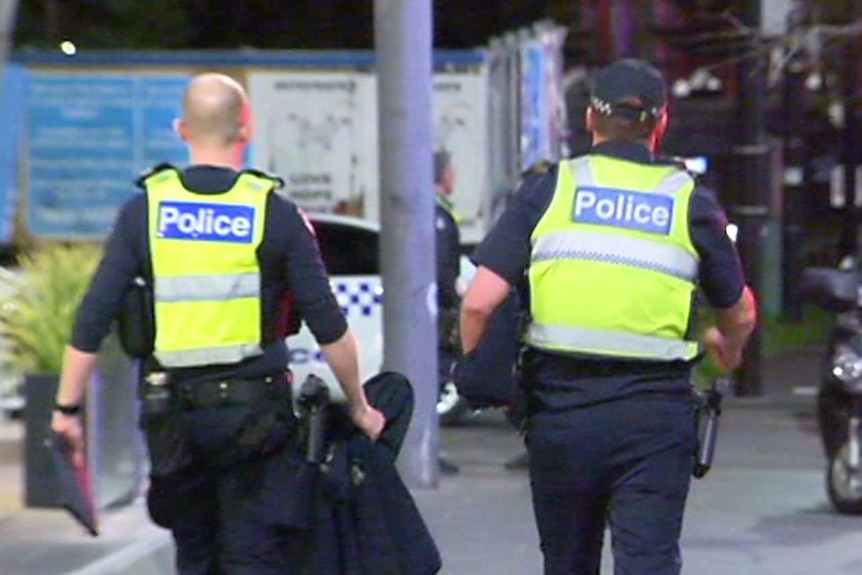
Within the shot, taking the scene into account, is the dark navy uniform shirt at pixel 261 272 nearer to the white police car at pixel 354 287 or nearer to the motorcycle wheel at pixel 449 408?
the white police car at pixel 354 287

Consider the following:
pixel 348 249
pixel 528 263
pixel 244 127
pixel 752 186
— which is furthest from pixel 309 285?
pixel 752 186

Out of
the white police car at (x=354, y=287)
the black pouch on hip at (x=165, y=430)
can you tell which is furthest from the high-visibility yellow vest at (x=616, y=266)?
the white police car at (x=354, y=287)

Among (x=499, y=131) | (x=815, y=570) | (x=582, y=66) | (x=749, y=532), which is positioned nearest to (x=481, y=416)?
(x=499, y=131)

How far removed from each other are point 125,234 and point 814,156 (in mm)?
23081

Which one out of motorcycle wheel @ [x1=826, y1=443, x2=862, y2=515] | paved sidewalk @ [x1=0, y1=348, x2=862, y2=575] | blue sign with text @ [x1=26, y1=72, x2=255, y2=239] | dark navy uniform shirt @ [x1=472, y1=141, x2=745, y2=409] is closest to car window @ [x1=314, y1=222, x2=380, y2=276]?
paved sidewalk @ [x1=0, y1=348, x2=862, y2=575]

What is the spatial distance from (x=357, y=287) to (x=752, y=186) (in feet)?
13.3

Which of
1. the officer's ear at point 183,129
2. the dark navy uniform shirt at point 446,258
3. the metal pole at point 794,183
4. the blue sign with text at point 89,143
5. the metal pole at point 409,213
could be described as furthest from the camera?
the metal pole at point 794,183

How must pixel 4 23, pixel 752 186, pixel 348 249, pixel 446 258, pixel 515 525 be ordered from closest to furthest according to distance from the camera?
pixel 4 23
pixel 515 525
pixel 446 258
pixel 348 249
pixel 752 186

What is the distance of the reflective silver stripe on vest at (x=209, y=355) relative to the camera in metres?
6.04

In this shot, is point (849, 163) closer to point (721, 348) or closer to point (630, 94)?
point (721, 348)

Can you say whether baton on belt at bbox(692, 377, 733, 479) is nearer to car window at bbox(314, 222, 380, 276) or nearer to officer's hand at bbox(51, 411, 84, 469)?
officer's hand at bbox(51, 411, 84, 469)

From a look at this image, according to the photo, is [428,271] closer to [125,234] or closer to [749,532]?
[749,532]

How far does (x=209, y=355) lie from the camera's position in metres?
6.04

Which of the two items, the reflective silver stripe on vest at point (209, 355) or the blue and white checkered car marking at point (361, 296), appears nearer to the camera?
the reflective silver stripe on vest at point (209, 355)
